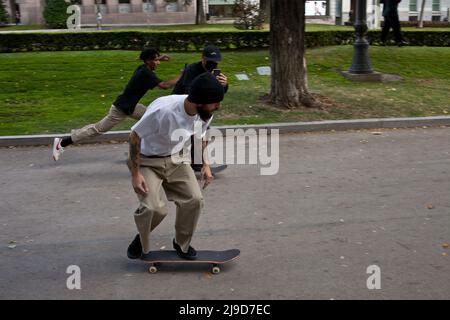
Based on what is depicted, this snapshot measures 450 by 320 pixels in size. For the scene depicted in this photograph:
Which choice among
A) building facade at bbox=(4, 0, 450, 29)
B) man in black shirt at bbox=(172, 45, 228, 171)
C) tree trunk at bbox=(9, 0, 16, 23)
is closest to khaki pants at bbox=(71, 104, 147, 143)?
man in black shirt at bbox=(172, 45, 228, 171)

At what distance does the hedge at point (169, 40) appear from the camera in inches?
752

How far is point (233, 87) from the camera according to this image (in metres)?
14.2

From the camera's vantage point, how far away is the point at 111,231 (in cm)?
614

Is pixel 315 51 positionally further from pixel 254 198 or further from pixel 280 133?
pixel 254 198

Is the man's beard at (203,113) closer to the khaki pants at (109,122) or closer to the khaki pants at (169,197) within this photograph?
the khaki pants at (169,197)

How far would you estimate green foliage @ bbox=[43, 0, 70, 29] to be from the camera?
146ft

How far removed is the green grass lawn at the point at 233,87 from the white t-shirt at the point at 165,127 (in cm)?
640

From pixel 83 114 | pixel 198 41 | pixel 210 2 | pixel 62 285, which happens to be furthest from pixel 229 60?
pixel 210 2

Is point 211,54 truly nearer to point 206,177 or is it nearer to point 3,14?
point 206,177

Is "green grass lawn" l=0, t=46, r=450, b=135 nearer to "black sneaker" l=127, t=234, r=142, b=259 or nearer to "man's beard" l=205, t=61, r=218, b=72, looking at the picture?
"man's beard" l=205, t=61, r=218, b=72

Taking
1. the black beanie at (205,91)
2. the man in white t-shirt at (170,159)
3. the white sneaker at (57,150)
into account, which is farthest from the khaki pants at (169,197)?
the white sneaker at (57,150)

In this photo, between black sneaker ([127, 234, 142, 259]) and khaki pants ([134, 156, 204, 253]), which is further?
Answer: black sneaker ([127, 234, 142, 259])

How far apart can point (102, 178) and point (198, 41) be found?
11660 millimetres

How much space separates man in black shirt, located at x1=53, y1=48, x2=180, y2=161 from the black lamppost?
24.3 ft
